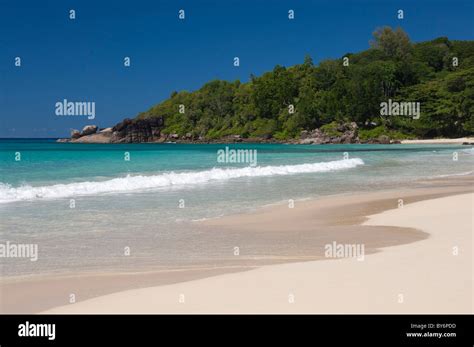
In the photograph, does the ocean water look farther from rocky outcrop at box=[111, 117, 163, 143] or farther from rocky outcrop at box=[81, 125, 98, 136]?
rocky outcrop at box=[81, 125, 98, 136]

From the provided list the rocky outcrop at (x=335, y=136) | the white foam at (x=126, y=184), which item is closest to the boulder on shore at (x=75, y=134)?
the rocky outcrop at (x=335, y=136)

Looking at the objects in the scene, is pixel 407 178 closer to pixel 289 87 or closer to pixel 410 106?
pixel 410 106

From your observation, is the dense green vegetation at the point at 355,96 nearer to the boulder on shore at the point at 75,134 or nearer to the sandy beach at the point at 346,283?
the boulder on shore at the point at 75,134

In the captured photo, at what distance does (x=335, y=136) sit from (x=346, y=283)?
342 feet

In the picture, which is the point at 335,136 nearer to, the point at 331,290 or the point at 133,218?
the point at 133,218

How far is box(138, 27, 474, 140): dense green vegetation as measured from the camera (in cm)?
10556

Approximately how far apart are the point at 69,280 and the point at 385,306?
13.8ft

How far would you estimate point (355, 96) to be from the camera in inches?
4469

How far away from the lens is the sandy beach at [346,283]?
18.0 feet

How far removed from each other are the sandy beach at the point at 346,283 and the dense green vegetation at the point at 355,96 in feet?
327

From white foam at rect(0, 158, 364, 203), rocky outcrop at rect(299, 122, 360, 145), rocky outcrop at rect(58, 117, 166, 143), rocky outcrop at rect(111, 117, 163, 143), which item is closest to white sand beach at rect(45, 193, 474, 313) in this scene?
white foam at rect(0, 158, 364, 203)

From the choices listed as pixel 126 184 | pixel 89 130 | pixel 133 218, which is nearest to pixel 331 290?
pixel 133 218

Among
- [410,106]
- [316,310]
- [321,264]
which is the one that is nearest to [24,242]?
[321,264]

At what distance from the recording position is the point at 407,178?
24375 mm
